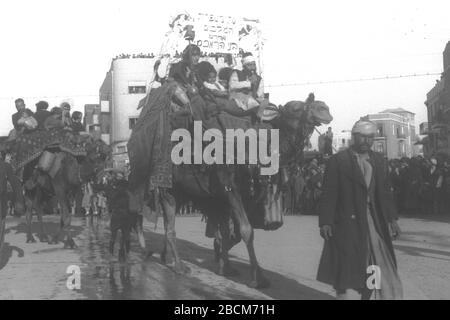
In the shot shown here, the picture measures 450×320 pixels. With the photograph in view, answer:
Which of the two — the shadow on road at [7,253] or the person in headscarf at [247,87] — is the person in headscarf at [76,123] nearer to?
the shadow on road at [7,253]

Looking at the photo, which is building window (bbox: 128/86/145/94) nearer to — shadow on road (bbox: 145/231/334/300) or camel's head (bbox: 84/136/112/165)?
camel's head (bbox: 84/136/112/165)

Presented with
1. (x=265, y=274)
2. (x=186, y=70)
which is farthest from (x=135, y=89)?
(x=265, y=274)

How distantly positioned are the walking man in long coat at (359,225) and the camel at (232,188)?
1.66m

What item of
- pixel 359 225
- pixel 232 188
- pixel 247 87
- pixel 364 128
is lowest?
pixel 359 225

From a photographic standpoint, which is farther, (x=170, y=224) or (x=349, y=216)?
(x=170, y=224)

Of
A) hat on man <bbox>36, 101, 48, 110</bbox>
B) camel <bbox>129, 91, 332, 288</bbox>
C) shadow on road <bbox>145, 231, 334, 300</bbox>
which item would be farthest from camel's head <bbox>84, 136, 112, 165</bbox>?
camel <bbox>129, 91, 332, 288</bbox>

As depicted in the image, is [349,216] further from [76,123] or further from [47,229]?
[47,229]

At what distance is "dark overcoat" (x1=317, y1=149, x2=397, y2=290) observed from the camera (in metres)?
6.83

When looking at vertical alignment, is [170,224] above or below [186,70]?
below

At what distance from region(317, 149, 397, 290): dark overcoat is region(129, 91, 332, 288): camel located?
1.69 m

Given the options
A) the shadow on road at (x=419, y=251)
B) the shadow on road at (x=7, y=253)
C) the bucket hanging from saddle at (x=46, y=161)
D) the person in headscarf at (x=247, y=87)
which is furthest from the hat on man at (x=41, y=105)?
the shadow on road at (x=419, y=251)

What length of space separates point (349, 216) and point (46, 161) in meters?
8.15

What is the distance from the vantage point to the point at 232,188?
9.16 meters
